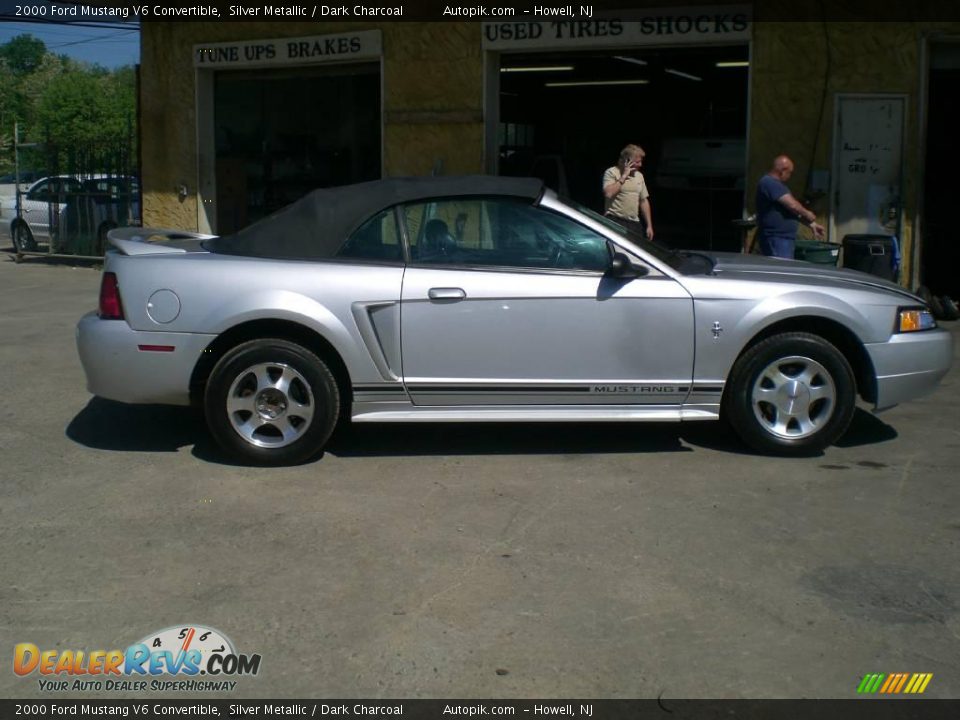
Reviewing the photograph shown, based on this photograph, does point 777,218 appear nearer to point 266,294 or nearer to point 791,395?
point 791,395

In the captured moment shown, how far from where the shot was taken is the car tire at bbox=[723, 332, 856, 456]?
258 inches

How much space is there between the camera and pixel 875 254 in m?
11.0

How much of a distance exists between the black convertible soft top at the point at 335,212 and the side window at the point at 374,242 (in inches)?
1.6

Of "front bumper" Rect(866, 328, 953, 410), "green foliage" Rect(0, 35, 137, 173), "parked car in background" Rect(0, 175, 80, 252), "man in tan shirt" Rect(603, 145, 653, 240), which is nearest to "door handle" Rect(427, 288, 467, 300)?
"front bumper" Rect(866, 328, 953, 410)

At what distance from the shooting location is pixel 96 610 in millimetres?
4570

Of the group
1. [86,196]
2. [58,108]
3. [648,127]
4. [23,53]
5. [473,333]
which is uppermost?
[23,53]

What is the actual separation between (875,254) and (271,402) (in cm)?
680

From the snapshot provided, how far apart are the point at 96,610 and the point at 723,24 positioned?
9680 mm

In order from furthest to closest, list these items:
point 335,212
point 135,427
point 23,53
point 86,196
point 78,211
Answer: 1. point 23,53
2. point 78,211
3. point 86,196
4. point 135,427
5. point 335,212

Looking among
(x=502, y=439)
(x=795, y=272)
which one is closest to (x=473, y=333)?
(x=502, y=439)

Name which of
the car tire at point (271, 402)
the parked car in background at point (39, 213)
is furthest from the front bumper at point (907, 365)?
the parked car in background at point (39, 213)

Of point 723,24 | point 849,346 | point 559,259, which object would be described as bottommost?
point 849,346
